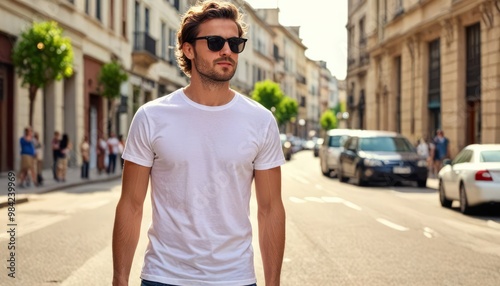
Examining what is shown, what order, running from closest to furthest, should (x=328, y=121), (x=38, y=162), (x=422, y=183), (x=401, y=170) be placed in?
(x=38, y=162)
(x=401, y=170)
(x=422, y=183)
(x=328, y=121)

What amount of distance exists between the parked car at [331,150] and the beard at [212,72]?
25672 mm

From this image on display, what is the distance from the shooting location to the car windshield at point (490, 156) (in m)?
14.5

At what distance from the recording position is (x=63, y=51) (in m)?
22.3

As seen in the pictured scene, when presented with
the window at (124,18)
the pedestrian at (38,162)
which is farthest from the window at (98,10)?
the pedestrian at (38,162)

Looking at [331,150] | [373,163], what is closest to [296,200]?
[373,163]

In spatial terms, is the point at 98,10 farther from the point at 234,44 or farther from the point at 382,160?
the point at 234,44

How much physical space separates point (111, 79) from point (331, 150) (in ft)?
29.1

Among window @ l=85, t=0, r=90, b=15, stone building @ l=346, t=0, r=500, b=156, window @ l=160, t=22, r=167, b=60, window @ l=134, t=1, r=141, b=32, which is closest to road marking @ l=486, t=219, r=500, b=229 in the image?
stone building @ l=346, t=0, r=500, b=156

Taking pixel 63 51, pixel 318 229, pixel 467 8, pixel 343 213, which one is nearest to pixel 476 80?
pixel 467 8

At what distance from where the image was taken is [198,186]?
119 inches

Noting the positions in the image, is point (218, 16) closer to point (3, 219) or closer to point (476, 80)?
point (3, 219)

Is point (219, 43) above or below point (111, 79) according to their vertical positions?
below

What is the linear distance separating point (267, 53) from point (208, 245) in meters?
87.7

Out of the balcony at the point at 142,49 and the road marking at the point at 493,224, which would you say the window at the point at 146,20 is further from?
the road marking at the point at 493,224
